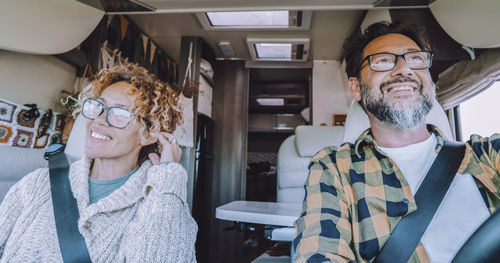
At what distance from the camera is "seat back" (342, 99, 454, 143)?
1384 mm

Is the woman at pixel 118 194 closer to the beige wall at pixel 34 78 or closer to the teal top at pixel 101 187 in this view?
the teal top at pixel 101 187

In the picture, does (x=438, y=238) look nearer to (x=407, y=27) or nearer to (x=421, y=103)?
(x=421, y=103)

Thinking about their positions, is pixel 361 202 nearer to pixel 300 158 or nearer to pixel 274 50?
pixel 300 158

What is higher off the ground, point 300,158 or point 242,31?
point 242,31

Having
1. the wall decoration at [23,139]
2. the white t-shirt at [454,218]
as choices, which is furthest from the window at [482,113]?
the wall decoration at [23,139]

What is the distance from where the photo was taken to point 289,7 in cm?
224

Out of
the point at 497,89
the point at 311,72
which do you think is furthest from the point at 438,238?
the point at 311,72

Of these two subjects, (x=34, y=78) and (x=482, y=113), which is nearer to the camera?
(x=482, y=113)

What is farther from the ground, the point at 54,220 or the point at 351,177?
the point at 351,177

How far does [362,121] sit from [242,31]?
8.47 ft

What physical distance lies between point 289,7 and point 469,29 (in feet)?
4.08

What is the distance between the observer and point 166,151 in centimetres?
129

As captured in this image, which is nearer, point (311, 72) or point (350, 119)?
point (350, 119)

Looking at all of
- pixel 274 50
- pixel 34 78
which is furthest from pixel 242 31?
pixel 34 78
